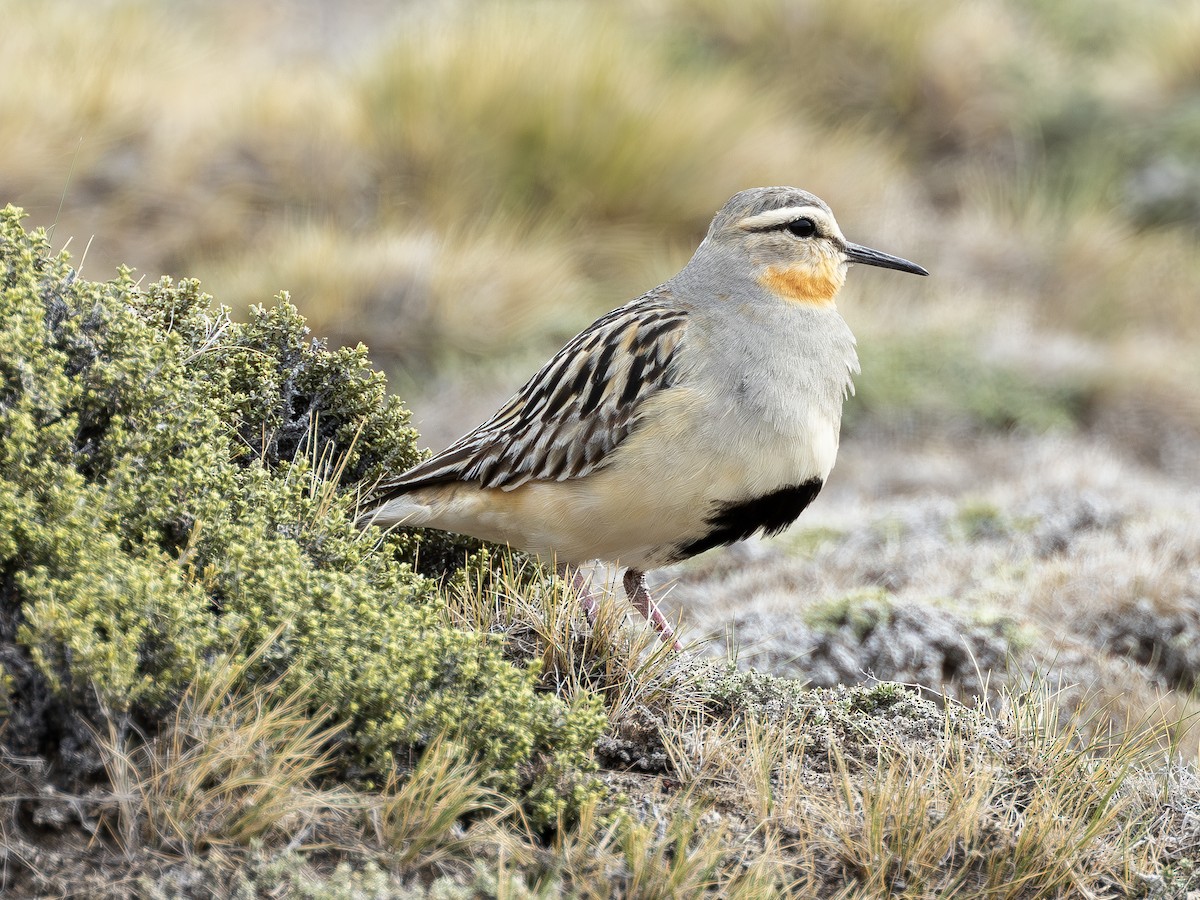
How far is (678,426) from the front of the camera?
446 cm

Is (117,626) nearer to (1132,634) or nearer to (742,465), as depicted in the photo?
(742,465)

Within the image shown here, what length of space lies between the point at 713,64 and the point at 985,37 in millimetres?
2981

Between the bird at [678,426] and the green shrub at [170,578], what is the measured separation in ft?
1.71

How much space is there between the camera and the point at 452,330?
10.6 meters

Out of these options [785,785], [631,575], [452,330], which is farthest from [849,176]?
[785,785]

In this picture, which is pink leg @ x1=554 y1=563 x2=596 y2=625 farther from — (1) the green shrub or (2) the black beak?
(2) the black beak

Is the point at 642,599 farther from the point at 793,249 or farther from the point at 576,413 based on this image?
the point at 793,249

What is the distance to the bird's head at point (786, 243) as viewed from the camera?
4914 millimetres

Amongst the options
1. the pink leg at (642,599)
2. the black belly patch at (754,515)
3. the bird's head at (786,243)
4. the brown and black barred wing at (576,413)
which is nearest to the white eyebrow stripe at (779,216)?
the bird's head at (786,243)

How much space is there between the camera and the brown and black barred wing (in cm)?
462

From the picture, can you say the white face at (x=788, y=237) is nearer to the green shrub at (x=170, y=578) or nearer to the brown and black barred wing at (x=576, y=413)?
the brown and black barred wing at (x=576, y=413)

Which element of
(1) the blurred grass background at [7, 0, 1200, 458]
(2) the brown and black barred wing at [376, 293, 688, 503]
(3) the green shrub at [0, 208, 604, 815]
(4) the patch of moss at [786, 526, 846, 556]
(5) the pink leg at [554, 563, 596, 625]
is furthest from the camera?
(1) the blurred grass background at [7, 0, 1200, 458]

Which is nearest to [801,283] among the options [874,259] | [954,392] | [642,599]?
[874,259]

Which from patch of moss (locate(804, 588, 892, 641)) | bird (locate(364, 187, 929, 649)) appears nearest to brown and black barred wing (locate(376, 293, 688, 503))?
bird (locate(364, 187, 929, 649))
